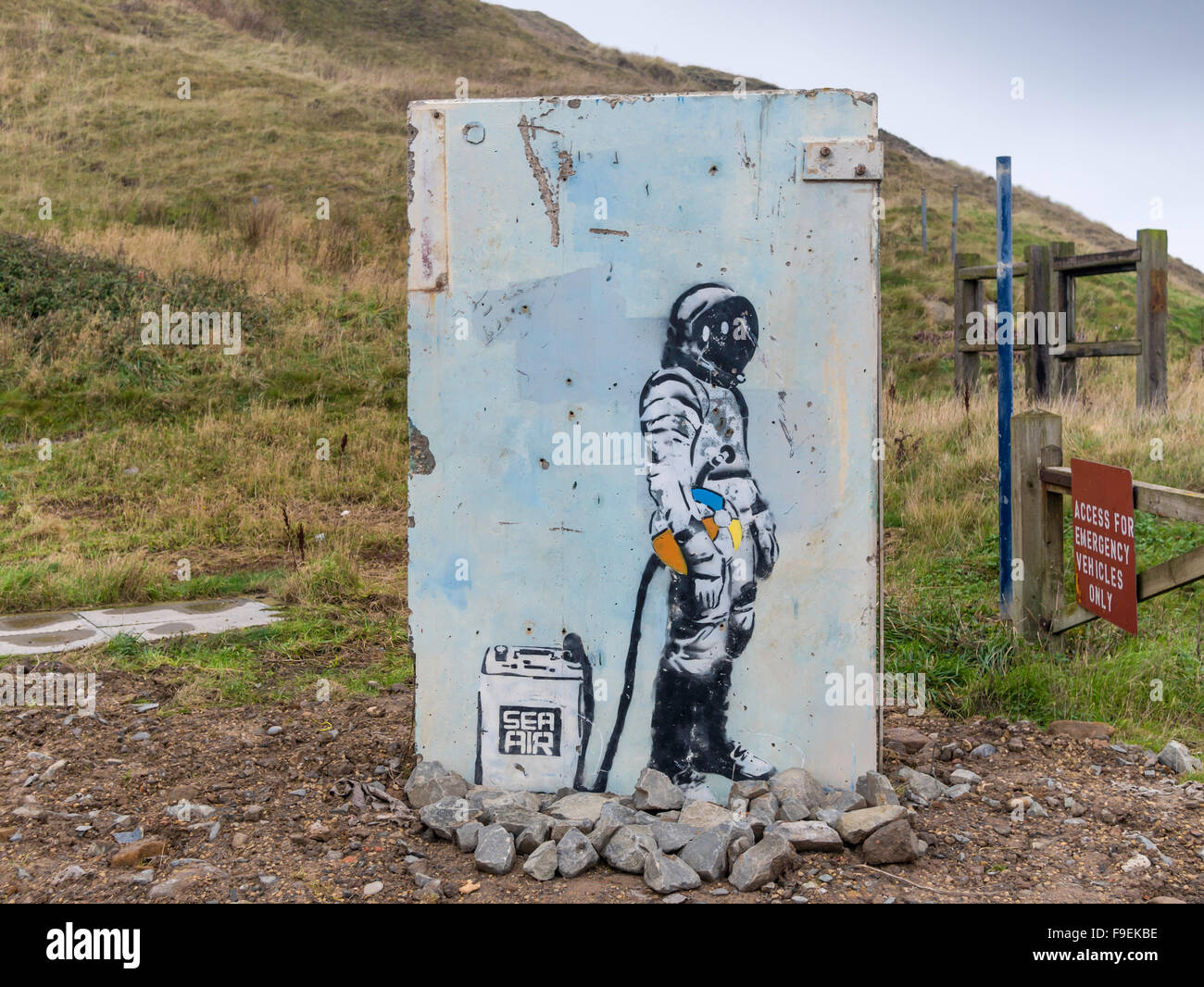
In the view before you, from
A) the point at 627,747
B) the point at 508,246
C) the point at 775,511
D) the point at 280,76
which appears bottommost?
the point at 627,747

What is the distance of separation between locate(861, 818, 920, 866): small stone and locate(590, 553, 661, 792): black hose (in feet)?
3.05

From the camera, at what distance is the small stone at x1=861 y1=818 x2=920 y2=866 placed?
10.5ft

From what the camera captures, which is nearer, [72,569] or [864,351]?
[864,351]

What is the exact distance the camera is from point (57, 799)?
3.85m

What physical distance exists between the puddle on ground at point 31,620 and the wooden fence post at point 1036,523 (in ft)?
18.1

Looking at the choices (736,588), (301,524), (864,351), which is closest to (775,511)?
(736,588)

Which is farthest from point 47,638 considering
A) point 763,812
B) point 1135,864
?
point 1135,864

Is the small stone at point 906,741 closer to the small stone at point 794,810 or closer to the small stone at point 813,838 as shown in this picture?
the small stone at point 794,810

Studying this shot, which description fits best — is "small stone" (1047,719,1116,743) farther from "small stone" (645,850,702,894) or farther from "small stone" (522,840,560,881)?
"small stone" (522,840,560,881)

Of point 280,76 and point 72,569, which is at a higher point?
point 280,76

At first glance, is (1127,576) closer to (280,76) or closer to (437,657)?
(437,657)

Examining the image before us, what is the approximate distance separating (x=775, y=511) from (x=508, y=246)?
1350 mm

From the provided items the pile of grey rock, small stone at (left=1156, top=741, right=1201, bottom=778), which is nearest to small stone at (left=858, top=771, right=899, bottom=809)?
the pile of grey rock

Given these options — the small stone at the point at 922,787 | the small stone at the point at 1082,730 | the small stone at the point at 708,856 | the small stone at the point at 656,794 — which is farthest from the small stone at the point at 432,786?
the small stone at the point at 1082,730
